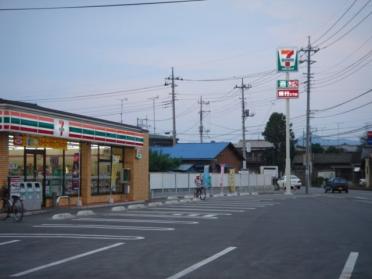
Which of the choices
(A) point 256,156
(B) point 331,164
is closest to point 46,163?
(A) point 256,156

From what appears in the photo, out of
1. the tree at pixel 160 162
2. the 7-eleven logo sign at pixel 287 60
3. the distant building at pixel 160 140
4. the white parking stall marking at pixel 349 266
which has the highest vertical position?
the 7-eleven logo sign at pixel 287 60

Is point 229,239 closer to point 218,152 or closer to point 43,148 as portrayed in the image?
point 43,148

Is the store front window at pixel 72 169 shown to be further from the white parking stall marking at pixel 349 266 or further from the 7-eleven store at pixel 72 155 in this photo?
the white parking stall marking at pixel 349 266

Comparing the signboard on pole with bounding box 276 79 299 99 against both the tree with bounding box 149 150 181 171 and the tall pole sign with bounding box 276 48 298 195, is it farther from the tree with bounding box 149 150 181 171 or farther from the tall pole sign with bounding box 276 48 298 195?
the tree with bounding box 149 150 181 171

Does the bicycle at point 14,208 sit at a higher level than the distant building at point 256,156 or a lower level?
lower

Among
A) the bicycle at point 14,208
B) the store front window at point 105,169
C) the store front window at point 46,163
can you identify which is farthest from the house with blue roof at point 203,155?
the bicycle at point 14,208

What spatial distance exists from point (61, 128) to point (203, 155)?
41.6 metres

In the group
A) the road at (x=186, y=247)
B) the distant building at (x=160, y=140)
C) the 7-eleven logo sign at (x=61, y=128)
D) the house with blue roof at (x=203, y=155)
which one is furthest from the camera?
the distant building at (x=160, y=140)

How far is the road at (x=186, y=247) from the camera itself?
408 inches

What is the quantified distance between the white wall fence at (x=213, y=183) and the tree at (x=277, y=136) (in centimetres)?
2014

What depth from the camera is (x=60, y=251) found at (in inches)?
501

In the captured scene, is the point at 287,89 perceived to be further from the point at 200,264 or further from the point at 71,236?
the point at 200,264

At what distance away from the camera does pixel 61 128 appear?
25.2 meters

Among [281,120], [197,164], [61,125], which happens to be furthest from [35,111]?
[281,120]
